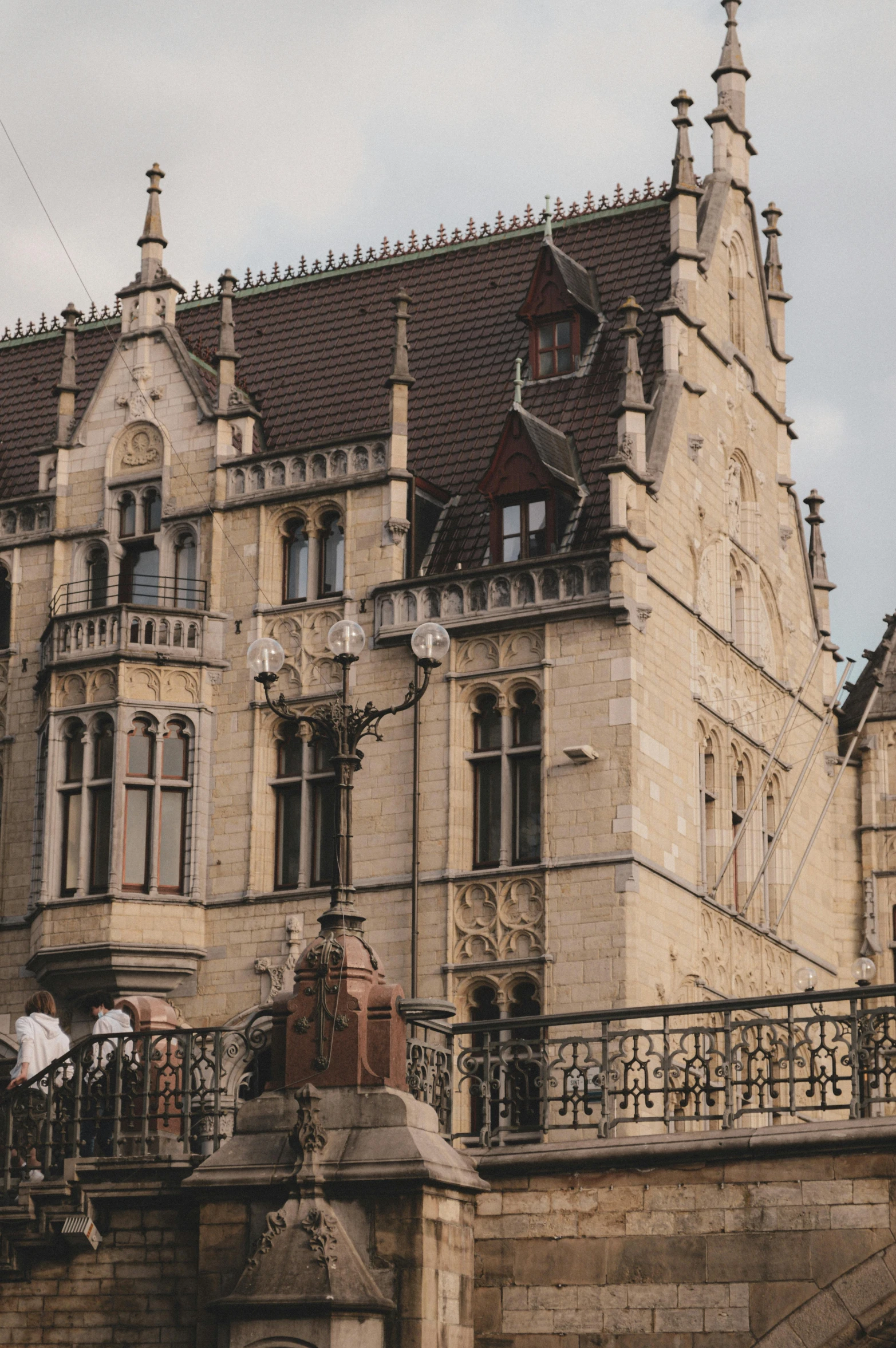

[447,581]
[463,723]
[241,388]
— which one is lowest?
[463,723]

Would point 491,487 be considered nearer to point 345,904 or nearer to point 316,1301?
point 345,904

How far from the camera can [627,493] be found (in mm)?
32406

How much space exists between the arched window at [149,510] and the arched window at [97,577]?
0.76 metres

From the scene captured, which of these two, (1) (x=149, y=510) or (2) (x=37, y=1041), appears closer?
(2) (x=37, y=1041)

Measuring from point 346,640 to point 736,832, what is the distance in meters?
13.6

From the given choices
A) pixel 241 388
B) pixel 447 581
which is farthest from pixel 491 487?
pixel 241 388

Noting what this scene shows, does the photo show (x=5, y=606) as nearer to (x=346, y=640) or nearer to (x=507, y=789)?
(x=507, y=789)

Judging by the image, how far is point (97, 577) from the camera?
36.0 meters

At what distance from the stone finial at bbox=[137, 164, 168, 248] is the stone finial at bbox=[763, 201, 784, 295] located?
9.78 metres

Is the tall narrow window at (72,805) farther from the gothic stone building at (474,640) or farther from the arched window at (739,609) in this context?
the arched window at (739,609)

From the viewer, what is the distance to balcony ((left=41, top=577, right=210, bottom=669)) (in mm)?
33938

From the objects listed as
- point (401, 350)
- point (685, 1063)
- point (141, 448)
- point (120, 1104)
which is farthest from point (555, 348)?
point (120, 1104)

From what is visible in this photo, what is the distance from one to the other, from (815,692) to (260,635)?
9.53 metres

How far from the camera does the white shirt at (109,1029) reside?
923 inches
